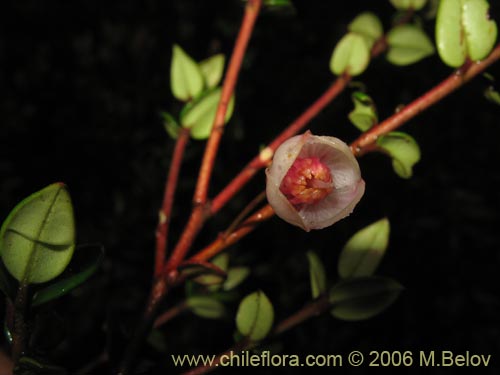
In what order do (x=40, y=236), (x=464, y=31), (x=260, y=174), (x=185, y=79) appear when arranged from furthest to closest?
(x=260, y=174) < (x=185, y=79) < (x=464, y=31) < (x=40, y=236)

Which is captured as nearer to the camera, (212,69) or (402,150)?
(402,150)

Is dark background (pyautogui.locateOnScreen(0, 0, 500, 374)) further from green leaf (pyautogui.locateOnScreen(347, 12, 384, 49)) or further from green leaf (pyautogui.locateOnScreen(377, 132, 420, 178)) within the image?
green leaf (pyautogui.locateOnScreen(377, 132, 420, 178))

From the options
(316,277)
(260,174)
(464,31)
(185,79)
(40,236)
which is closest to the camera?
(40,236)

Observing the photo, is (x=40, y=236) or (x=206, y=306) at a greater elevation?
(x=40, y=236)

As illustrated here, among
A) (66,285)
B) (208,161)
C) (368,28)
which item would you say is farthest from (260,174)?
(66,285)

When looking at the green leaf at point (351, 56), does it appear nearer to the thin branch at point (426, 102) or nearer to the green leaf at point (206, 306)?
the thin branch at point (426, 102)

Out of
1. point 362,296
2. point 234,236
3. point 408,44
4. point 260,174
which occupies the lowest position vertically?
point 260,174

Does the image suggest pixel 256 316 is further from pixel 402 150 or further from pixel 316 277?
pixel 402 150
